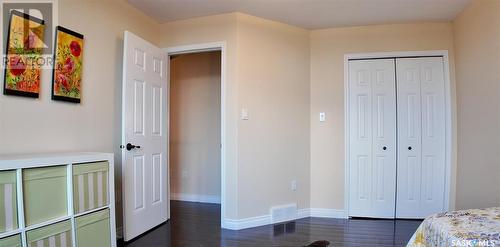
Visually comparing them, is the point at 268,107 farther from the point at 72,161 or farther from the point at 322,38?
the point at 72,161

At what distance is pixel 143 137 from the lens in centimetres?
286

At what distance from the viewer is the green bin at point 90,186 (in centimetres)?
185

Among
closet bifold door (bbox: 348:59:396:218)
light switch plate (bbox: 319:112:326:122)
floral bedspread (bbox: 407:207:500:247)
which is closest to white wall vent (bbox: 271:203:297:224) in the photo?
closet bifold door (bbox: 348:59:396:218)

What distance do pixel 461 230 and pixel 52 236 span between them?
2096mm

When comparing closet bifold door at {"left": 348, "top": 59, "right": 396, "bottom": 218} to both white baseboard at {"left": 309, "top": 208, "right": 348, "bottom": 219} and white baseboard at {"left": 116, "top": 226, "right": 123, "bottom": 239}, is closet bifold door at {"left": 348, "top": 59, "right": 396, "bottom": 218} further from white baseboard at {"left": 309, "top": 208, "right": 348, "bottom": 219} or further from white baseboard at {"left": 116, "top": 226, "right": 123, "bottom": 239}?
white baseboard at {"left": 116, "top": 226, "right": 123, "bottom": 239}

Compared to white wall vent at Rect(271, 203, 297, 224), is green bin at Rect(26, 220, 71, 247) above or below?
above

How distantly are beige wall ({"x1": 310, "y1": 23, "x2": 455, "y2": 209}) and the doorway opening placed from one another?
137cm

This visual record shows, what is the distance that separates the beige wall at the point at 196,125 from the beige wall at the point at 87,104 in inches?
47.5

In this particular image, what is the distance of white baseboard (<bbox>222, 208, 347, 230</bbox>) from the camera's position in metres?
3.05

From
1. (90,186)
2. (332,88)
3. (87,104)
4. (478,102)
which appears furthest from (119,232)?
(478,102)

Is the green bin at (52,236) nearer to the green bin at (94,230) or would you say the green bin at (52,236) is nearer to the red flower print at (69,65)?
the green bin at (94,230)

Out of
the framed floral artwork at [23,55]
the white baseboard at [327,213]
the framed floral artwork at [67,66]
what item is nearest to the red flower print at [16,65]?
the framed floral artwork at [23,55]

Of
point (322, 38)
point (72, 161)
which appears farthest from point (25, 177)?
point (322, 38)

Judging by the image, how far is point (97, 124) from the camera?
2545mm
